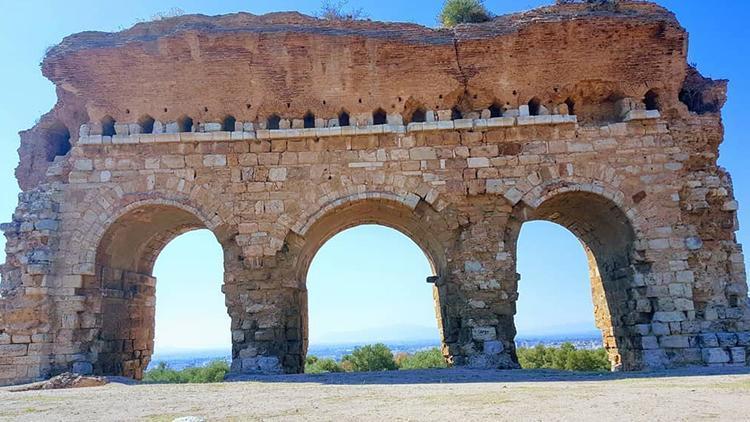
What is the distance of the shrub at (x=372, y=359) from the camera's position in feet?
68.0

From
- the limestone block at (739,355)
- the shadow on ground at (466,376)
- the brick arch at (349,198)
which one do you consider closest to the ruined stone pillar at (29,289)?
the shadow on ground at (466,376)

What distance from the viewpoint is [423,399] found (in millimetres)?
5957

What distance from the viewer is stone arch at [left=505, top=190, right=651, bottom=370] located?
424 inches

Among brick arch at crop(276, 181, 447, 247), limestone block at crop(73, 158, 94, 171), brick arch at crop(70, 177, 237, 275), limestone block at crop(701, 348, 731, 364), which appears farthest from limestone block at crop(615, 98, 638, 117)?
limestone block at crop(73, 158, 94, 171)

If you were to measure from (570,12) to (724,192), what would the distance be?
4.63 metres

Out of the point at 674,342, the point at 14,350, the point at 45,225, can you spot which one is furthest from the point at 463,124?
the point at 14,350

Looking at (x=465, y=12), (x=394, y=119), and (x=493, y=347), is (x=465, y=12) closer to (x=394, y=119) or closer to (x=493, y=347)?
(x=394, y=119)

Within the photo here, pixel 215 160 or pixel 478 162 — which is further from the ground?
pixel 215 160

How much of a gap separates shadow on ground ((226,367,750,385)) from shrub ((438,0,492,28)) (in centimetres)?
765

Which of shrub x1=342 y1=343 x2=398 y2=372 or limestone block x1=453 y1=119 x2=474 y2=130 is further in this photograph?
shrub x1=342 y1=343 x2=398 y2=372

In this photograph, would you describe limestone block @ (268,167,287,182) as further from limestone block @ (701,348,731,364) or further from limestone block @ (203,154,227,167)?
limestone block @ (701,348,731,364)

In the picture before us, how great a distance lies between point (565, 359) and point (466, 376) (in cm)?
1573

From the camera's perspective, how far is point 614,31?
11312 millimetres

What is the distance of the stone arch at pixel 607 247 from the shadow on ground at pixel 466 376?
1868 mm
